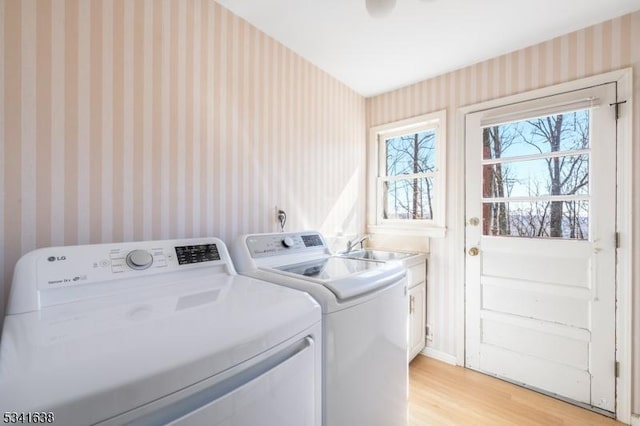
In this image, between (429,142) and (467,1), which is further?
(429,142)

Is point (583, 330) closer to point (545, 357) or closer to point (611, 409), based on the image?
point (545, 357)

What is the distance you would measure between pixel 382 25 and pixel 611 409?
2806 mm

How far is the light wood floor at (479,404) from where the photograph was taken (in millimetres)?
1610

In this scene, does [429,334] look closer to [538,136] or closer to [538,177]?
[538,177]

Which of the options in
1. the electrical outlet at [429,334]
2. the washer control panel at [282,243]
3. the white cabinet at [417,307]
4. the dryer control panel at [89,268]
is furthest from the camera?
the electrical outlet at [429,334]

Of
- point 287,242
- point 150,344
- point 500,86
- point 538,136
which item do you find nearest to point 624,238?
point 538,136

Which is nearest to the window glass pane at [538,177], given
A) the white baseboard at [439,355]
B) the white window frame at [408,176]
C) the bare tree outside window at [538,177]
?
the bare tree outside window at [538,177]

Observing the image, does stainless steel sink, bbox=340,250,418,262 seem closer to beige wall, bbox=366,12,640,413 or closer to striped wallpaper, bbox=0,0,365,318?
beige wall, bbox=366,12,640,413

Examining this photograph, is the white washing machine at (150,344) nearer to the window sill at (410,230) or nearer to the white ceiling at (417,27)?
the white ceiling at (417,27)

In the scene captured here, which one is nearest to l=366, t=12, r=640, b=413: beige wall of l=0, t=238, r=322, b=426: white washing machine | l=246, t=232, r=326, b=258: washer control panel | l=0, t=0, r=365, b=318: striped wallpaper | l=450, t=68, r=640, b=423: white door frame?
l=450, t=68, r=640, b=423: white door frame

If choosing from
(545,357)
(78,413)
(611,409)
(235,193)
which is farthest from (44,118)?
(611,409)

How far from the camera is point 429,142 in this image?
8.11ft

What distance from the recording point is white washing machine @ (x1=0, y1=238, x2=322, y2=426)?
450mm

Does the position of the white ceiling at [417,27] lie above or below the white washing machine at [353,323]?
above
